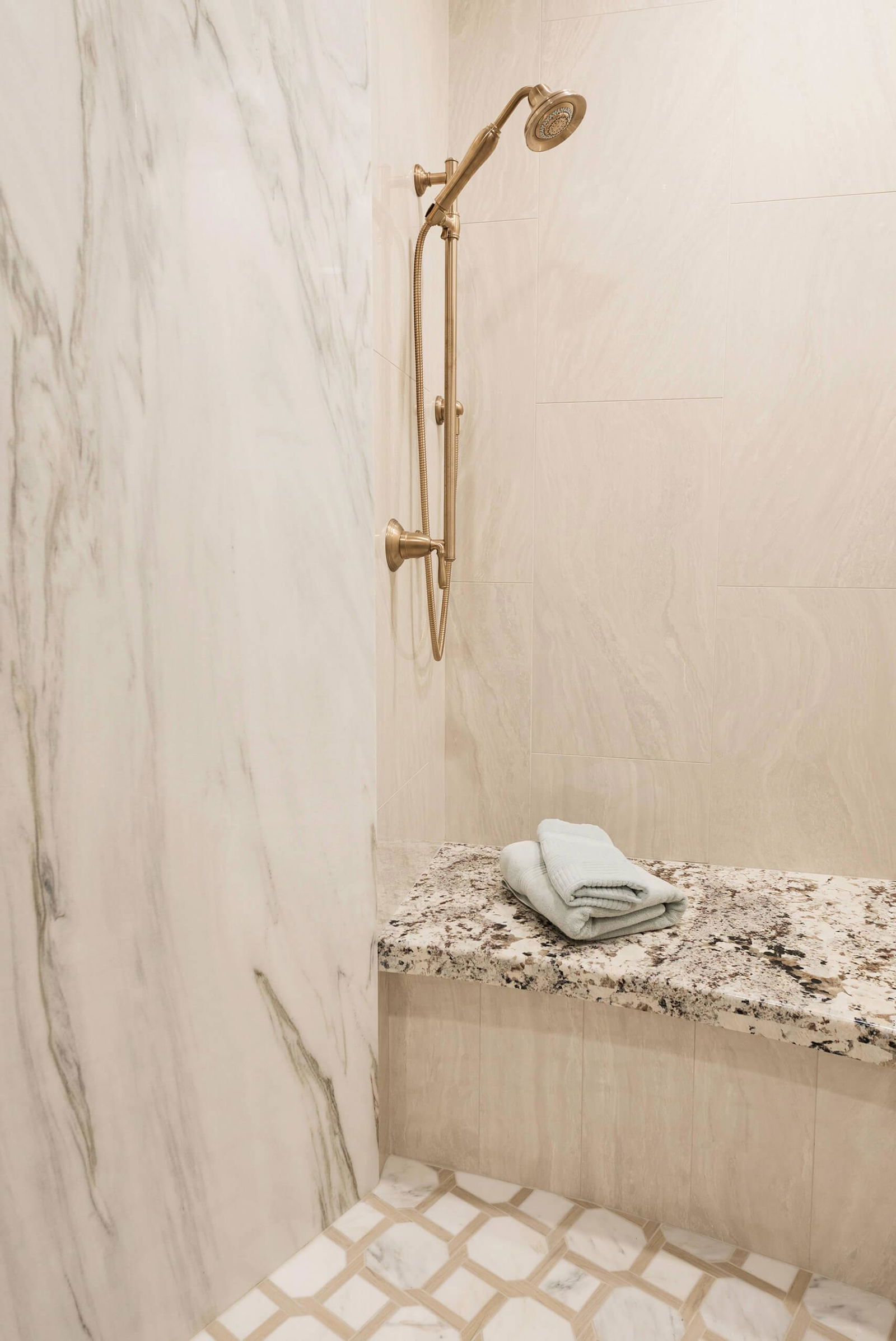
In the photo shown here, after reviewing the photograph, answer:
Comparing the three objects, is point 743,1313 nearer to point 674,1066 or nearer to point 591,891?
point 674,1066

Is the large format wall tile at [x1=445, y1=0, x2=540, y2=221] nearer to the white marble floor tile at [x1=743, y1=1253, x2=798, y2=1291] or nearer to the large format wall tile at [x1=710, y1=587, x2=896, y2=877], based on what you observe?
the large format wall tile at [x1=710, y1=587, x2=896, y2=877]

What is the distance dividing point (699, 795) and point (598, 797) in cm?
21

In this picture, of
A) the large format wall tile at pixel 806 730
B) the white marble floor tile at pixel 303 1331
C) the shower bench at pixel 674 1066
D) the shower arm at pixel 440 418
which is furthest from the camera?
the large format wall tile at pixel 806 730

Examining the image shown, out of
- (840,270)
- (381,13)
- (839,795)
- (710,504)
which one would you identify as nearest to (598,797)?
(839,795)

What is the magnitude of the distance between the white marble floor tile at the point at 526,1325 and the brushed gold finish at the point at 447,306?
1.05 metres

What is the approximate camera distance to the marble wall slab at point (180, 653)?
2.58ft

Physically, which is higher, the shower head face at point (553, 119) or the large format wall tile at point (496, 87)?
the large format wall tile at point (496, 87)

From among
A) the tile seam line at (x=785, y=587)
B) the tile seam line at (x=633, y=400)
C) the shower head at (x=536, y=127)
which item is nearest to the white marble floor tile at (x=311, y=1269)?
the tile seam line at (x=785, y=587)

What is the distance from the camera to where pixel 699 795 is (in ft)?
5.53

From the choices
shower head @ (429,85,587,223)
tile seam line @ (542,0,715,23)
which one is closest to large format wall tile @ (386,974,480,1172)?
shower head @ (429,85,587,223)

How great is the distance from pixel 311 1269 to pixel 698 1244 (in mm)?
562

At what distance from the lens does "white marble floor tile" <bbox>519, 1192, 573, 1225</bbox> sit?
1236 mm

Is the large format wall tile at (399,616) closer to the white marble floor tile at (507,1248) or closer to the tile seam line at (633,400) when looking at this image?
the tile seam line at (633,400)

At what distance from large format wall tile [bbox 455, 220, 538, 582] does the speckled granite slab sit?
70 cm
